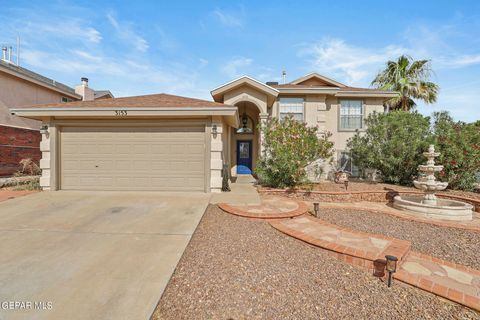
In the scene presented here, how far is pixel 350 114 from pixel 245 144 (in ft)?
20.8

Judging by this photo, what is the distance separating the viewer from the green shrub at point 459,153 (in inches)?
339

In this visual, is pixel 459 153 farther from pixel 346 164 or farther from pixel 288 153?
pixel 288 153

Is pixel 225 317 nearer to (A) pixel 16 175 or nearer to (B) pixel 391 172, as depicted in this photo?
(B) pixel 391 172

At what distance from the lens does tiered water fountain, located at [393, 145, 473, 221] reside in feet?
20.5

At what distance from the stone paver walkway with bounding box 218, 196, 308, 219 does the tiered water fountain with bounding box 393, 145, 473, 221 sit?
353cm

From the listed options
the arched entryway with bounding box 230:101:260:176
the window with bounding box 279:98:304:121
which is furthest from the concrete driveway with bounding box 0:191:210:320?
the window with bounding box 279:98:304:121

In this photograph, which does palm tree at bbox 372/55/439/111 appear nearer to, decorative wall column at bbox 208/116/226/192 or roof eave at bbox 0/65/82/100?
decorative wall column at bbox 208/116/226/192

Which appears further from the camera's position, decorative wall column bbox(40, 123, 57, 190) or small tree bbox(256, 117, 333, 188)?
small tree bbox(256, 117, 333, 188)

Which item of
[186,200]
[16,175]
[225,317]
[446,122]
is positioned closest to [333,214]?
[186,200]

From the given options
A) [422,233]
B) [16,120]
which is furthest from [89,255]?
[16,120]

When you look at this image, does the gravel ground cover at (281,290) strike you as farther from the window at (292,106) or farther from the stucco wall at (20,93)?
the stucco wall at (20,93)

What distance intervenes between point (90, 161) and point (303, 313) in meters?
8.47

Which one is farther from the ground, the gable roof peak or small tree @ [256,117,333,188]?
the gable roof peak

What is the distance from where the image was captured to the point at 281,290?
8.81 ft
